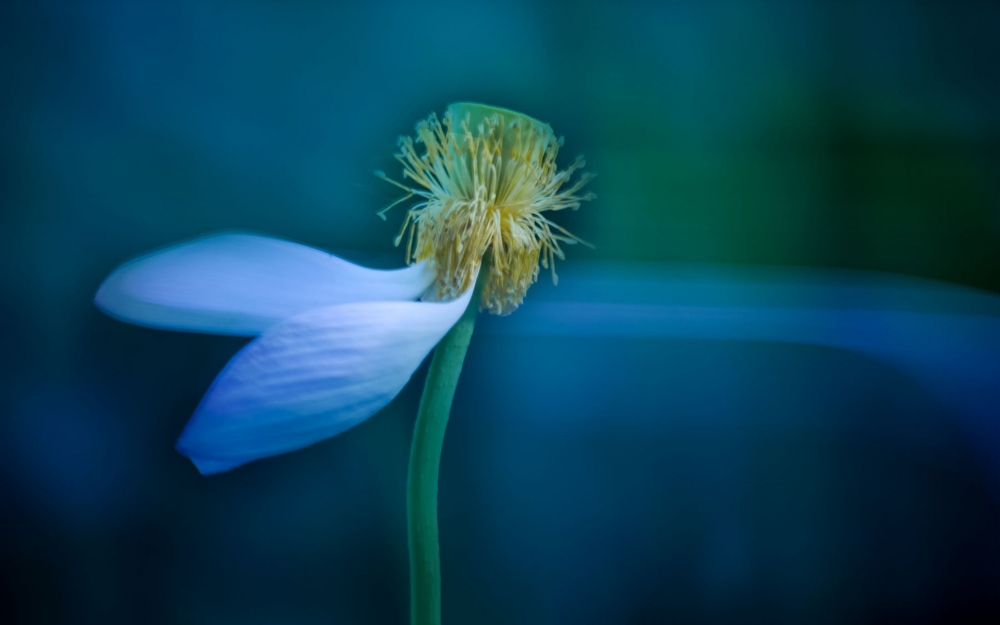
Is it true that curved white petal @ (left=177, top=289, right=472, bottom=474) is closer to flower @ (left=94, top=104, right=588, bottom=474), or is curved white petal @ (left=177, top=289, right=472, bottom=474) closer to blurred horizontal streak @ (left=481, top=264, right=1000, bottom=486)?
flower @ (left=94, top=104, right=588, bottom=474)

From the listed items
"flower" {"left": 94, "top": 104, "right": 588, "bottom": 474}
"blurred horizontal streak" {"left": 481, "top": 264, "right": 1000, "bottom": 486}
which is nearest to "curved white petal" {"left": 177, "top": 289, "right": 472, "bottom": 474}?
"flower" {"left": 94, "top": 104, "right": 588, "bottom": 474}

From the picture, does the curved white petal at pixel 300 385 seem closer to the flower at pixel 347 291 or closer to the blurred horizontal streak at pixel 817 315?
the flower at pixel 347 291

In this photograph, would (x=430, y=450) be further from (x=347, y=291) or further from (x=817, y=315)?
(x=817, y=315)

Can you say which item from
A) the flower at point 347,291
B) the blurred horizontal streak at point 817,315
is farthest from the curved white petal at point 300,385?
the blurred horizontal streak at point 817,315

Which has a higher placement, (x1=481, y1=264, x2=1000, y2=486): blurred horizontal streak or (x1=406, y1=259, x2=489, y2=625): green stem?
(x1=481, y1=264, x2=1000, y2=486): blurred horizontal streak

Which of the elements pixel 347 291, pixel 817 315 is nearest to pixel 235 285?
pixel 347 291

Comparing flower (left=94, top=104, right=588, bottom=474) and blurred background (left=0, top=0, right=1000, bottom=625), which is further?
blurred background (left=0, top=0, right=1000, bottom=625)
